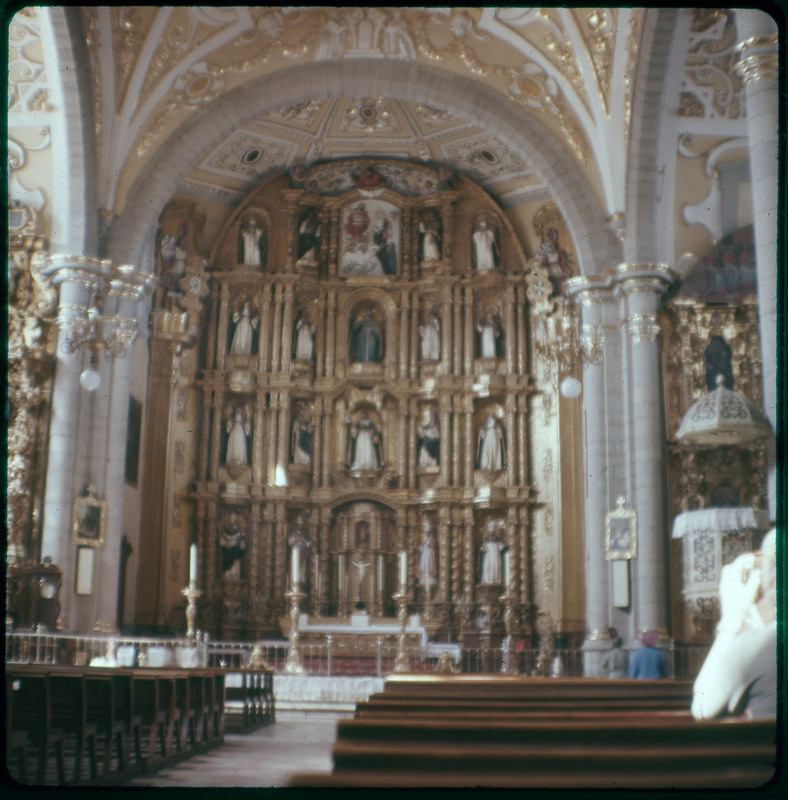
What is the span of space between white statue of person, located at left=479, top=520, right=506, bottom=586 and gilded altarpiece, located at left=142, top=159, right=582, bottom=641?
0.04m

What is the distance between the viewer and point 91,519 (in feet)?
51.4

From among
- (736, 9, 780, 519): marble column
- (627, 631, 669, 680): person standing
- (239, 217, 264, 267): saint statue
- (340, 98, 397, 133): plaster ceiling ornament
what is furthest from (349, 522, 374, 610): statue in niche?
(736, 9, 780, 519): marble column

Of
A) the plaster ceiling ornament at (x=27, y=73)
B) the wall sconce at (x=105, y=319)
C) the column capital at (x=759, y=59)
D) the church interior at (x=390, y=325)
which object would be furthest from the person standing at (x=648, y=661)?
the plaster ceiling ornament at (x=27, y=73)

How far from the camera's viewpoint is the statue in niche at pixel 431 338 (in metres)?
22.4

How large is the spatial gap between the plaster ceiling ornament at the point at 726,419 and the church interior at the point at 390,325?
5 cm

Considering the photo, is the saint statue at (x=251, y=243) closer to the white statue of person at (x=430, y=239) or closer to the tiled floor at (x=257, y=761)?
the white statue of person at (x=430, y=239)

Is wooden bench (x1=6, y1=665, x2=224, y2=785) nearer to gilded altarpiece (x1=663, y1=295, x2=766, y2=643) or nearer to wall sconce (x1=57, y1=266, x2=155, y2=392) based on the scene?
wall sconce (x1=57, y1=266, x2=155, y2=392)

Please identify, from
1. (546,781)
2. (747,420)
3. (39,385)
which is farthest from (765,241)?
(39,385)

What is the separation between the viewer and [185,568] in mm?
20531

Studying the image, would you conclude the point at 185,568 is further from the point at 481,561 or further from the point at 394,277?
the point at 394,277

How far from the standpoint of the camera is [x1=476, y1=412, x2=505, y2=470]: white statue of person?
21.6m

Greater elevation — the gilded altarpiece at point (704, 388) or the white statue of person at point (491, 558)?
the gilded altarpiece at point (704, 388)

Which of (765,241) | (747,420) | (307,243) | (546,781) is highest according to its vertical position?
(307,243)

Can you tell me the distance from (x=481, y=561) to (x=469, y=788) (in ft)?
58.7
